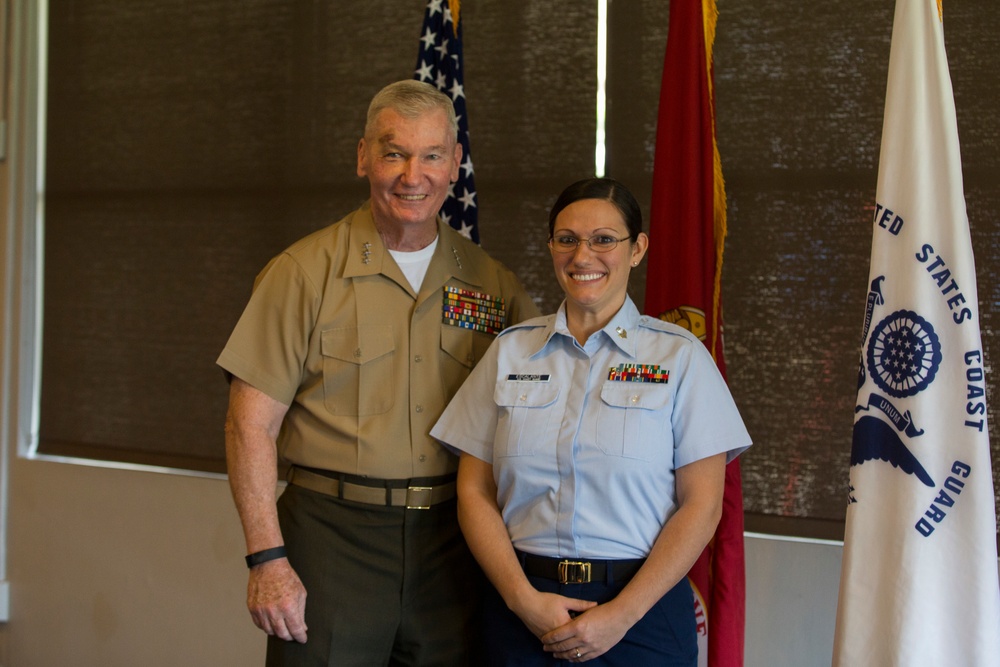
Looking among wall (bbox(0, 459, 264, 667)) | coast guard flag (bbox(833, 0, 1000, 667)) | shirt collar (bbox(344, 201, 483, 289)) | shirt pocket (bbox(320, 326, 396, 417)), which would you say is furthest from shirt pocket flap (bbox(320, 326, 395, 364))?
wall (bbox(0, 459, 264, 667))

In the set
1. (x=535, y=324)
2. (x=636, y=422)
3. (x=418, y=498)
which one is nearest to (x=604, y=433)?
(x=636, y=422)

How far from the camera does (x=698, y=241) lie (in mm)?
2238

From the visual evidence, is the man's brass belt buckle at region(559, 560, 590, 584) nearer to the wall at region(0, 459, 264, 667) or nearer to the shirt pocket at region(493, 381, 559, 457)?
the shirt pocket at region(493, 381, 559, 457)

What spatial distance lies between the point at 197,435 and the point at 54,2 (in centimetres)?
188

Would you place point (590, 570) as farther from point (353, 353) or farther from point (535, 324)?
point (353, 353)

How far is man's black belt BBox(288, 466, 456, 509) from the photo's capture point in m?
1.91

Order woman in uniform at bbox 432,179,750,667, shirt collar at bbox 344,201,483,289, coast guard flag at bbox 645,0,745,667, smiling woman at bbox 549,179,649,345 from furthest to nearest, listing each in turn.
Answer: coast guard flag at bbox 645,0,745,667
shirt collar at bbox 344,201,483,289
smiling woman at bbox 549,179,649,345
woman in uniform at bbox 432,179,750,667

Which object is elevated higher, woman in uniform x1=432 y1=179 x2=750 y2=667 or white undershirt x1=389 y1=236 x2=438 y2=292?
white undershirt x1=389 y1=236 x2=438 y2=292

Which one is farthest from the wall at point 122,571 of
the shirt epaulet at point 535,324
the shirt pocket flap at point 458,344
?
the shirt epaulet at point 535,324

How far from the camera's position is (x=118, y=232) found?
3648 millimetres

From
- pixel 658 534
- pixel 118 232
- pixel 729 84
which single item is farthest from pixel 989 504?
pixel 118 232

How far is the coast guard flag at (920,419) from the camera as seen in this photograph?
72.1 inches

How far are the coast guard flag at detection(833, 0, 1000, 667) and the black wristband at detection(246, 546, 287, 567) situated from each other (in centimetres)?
120

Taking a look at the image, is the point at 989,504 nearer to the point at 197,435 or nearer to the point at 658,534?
the point at 658,534
